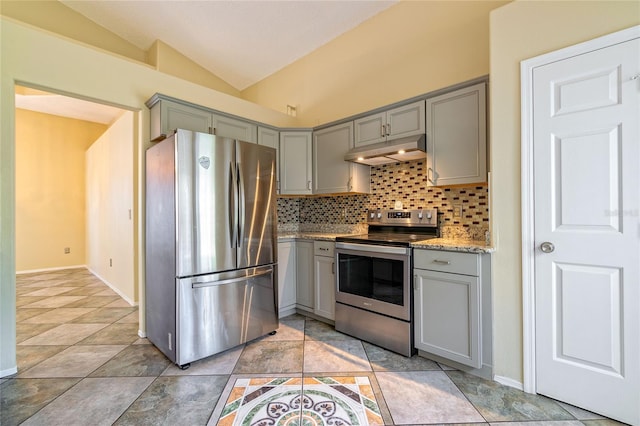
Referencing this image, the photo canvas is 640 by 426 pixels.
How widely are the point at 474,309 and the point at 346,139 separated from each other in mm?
2024

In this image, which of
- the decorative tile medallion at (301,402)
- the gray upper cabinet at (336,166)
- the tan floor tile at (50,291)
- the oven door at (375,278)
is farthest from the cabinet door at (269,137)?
the tan floor tile at (50,291)

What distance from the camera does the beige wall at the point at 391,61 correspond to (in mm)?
2586

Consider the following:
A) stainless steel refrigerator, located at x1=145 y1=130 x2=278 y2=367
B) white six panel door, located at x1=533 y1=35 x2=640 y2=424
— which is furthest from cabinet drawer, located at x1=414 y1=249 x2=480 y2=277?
stainless steel refrigerator, located at x1=145 y1=130 x2=278 y2=367

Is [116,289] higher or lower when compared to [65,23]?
lower

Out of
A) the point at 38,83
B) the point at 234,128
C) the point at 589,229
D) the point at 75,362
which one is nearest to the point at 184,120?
the point at 234,128

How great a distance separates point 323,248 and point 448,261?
127 cm

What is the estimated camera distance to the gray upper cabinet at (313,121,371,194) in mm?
3094

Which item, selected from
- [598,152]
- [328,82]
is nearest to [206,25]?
[328,82]

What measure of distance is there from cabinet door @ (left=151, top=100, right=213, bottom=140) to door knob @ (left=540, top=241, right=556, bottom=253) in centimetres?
288

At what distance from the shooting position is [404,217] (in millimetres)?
2877

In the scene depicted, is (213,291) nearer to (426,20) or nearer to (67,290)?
(426,20)

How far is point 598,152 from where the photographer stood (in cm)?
158

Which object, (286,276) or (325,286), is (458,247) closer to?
(325,286)

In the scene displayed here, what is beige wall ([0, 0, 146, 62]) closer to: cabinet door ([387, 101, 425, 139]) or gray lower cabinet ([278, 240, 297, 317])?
gray lower cabinet ([278, 240, 297, 317])
